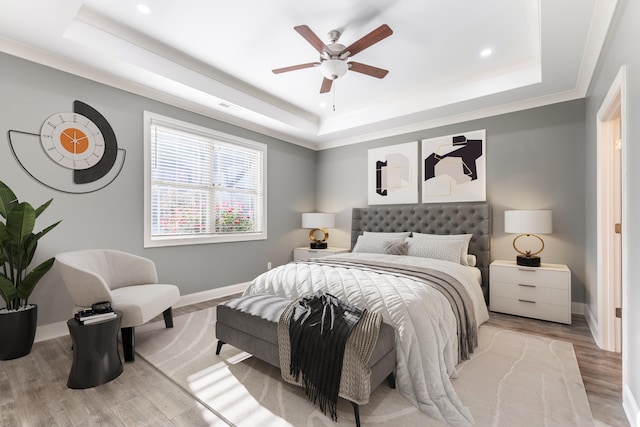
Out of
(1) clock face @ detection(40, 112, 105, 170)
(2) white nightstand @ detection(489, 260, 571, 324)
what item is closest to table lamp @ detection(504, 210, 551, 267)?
(2) white nightstand @ detection(489, 260, 571, 324)

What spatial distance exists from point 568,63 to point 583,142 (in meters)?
1.08

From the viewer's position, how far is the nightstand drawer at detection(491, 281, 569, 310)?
10.3ft

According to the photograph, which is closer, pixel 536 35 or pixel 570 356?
pixel 570 356

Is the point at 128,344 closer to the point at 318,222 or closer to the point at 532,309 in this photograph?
the point at 318,222

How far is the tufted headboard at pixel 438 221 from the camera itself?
12.5ft

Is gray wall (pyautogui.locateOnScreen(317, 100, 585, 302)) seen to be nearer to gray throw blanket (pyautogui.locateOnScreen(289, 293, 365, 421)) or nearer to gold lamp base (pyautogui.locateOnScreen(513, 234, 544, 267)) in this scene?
gold lamp base (pyautogui.locateOnScreen(513, 234, 544, 267))

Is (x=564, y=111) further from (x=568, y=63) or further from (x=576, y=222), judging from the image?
(x=576, y=222)

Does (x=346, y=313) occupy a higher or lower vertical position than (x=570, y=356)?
higher

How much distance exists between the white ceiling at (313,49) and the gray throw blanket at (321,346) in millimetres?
2374

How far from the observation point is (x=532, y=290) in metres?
3.30

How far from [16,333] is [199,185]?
7.53ft

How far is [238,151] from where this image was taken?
4.58 m

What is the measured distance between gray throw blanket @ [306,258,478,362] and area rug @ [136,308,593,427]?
0.12 metres

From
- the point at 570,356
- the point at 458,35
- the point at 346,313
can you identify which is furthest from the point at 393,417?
the point at 458,35
